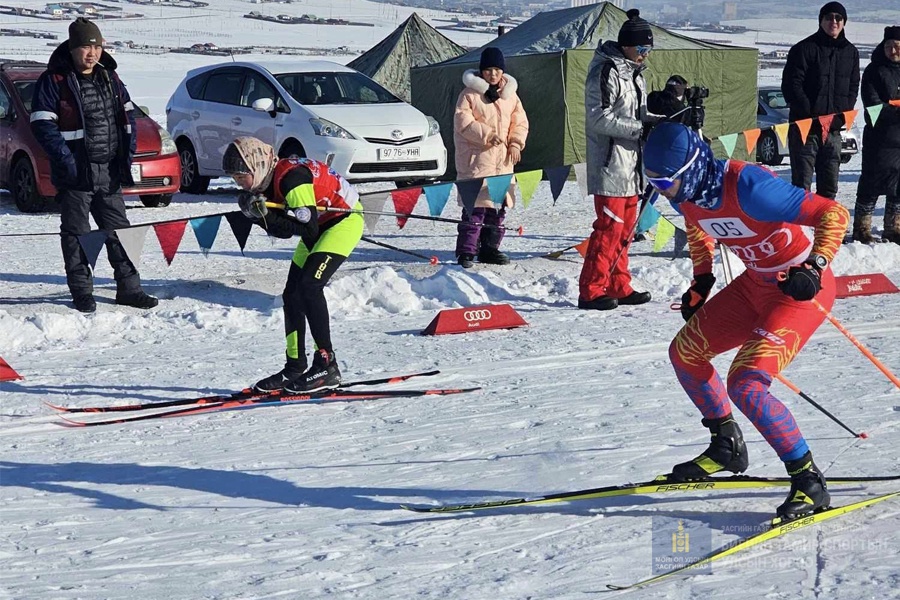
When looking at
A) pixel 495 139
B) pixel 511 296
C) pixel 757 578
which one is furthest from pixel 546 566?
pixel 495 139

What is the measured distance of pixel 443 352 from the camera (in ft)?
25.8

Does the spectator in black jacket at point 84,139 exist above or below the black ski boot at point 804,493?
above

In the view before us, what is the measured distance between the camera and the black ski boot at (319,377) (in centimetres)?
684

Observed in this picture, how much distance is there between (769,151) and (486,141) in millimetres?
10169

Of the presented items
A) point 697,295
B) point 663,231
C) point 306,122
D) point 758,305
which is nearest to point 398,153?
point 306,122

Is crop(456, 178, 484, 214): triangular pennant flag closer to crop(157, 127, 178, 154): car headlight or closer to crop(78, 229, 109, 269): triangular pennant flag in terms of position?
crop(78, 229, 109, 269): triangular pennant flag

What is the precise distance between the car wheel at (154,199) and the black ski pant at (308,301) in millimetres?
7515

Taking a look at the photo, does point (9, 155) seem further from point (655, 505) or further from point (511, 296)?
point (655, 505)

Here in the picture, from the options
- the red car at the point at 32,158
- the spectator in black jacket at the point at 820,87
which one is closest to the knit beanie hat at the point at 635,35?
the spectator in black jacket at the point at 820,87

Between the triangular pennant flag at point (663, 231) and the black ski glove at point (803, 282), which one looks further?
the triangular pennant flag at point (663, 231)

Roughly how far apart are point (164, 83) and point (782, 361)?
35691 mm

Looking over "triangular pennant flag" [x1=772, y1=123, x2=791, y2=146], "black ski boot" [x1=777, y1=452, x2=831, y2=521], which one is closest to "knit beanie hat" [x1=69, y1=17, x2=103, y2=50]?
"black ski boot" [x1=777, y1=452, x2=831, y2=521]

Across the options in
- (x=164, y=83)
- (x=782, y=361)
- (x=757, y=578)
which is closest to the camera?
(x=757, y=578)

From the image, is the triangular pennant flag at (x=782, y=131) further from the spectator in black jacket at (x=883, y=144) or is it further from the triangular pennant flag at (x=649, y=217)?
the triangular pennant flag at (x=649, y=217)
